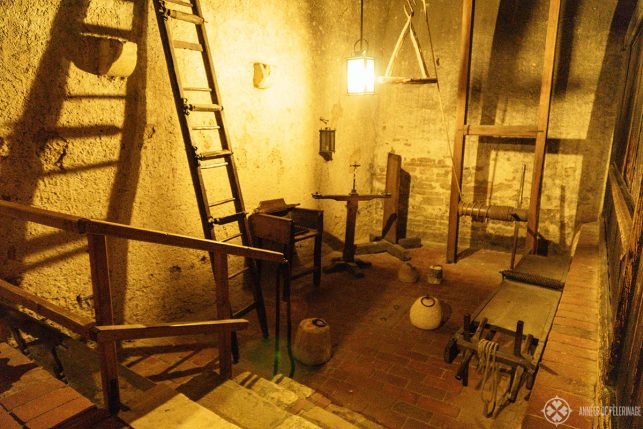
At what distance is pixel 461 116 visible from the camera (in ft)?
22.5

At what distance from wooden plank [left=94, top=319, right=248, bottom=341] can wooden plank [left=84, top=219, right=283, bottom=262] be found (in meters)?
0.48

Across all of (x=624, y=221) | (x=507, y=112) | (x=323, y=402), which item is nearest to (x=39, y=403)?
(x=323, y=402)

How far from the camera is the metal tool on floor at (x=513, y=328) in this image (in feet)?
11.9

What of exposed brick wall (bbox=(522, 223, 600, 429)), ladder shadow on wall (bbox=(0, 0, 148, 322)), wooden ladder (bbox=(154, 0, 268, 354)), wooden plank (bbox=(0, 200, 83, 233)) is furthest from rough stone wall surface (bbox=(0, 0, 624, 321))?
exposed brick wall (bbox=(522, 223, 600, 429))

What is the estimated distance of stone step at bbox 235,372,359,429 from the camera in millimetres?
3145

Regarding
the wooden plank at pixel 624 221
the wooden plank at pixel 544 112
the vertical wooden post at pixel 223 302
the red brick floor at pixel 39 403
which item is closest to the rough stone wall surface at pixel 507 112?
the wooden plank at pixel 544 112

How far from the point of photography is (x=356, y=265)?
6.80 metres

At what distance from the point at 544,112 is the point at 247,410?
5.88m

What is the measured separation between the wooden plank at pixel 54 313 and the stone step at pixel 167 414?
589mm

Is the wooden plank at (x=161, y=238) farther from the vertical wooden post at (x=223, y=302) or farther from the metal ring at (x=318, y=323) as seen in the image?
the metal ring at (x=318, y=323)

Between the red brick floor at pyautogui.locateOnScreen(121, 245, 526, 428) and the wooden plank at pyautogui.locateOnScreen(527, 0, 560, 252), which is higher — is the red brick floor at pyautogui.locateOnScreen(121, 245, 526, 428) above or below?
below

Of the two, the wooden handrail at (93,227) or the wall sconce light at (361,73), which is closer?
the wooden handrail at (93,227)

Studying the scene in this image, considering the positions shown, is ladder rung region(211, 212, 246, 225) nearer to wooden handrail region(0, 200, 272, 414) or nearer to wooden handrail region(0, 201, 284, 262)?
wooden handrail region(0, 201, 284, 262)

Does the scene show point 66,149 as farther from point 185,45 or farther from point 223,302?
point 223,302
